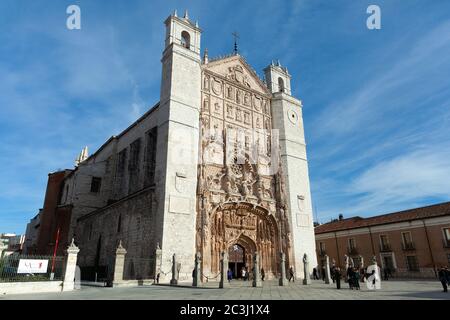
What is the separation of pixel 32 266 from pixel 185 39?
19.9 m

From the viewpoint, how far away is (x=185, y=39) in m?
26.2

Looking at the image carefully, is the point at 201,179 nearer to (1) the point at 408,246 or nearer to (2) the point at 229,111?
(2) the point at 229,111

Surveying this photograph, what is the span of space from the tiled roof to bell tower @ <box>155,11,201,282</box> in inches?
A: 893

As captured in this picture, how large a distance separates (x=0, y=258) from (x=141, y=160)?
14090 mm

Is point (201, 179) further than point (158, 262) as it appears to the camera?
Yes

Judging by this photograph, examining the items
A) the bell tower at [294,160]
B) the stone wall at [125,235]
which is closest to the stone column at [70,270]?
the stone wall at [125,235]

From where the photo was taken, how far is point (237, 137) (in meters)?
26.2

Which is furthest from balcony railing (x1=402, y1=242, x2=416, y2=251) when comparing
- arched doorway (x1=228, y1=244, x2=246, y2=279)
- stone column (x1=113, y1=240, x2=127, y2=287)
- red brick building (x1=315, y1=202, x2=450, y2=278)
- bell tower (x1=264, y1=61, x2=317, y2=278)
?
stone column (x1=113, y1=240, x2=127, y2=287)

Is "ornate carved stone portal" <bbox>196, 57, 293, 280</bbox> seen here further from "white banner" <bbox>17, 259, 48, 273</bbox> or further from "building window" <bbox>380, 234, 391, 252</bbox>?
"building window" <bbox>380, 234, 391, 252</bbox>

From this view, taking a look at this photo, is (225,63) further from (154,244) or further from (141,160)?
(154,244)

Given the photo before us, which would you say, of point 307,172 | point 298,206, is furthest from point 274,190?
point 307,172

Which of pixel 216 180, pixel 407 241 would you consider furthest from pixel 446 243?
pixel 216 180
